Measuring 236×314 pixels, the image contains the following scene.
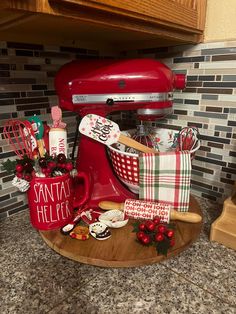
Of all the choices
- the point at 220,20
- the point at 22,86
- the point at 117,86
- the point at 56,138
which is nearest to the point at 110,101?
the point at 117,86

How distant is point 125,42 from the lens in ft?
2.73

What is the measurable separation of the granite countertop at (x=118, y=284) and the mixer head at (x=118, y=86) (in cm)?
35

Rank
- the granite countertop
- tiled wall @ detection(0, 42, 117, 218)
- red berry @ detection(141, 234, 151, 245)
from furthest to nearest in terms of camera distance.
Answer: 1. tiled wall @ detection(0, 42, 117, 218)
2. red berry @ detection(141, 234, 151, 245)
3. the granite countertop

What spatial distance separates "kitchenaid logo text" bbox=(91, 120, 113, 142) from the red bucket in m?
0.13

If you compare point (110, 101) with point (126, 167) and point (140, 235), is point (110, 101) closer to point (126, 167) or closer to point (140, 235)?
point (126, 167)

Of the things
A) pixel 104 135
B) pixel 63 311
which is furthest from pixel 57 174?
pixel 63 311

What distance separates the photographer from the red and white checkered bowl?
1.95 ft

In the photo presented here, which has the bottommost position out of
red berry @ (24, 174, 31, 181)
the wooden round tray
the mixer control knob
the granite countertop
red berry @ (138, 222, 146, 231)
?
the granite countertop

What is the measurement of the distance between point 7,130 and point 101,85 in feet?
0.93

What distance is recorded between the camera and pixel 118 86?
0.59 metres

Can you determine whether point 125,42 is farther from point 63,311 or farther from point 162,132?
point 63,311

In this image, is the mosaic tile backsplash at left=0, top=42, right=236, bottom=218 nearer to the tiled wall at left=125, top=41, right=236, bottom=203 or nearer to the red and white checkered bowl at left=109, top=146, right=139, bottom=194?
the tiled wall at left=125, top=41, right=236, bottom=203

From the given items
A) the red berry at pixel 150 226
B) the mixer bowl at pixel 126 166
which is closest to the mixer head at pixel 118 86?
the mixer bowl at pixel 126 166

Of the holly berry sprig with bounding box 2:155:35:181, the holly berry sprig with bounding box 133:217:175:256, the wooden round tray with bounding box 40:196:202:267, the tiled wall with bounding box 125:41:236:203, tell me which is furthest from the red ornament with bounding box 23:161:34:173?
the tiled wall with bounding box 125:41:236:203
